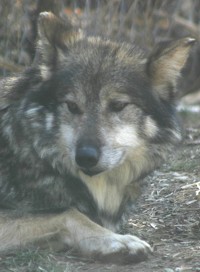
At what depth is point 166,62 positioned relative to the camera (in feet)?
18.3

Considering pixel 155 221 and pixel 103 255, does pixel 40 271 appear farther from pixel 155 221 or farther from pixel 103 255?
pixel 155 221

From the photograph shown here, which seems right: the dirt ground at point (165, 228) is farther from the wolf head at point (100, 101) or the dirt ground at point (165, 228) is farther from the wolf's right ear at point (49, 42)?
the wolf's right ear at point (49, 42)

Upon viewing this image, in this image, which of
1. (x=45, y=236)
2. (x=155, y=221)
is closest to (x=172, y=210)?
(x=155, y=221)

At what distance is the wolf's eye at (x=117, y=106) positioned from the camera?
17.7 ft

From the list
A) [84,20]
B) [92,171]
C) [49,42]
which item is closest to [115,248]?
[92,171]

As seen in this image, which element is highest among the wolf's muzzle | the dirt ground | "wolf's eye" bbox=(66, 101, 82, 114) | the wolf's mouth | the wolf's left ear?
the wolf's left ear

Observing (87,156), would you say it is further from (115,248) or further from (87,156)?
(115,248)

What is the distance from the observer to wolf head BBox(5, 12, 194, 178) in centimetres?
535

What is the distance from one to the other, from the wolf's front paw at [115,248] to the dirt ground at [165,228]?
2.0 inches

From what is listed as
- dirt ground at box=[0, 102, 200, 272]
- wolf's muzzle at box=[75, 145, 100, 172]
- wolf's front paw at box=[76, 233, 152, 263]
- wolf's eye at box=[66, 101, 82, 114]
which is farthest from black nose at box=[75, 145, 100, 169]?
dirt ground at box=[0, 102, 200, 272]

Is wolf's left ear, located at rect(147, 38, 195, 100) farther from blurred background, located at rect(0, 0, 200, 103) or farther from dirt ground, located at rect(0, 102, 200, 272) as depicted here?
blurred background, located at rect(0, 0, 200, 103)

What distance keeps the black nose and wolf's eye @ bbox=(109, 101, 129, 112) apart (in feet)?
1.28

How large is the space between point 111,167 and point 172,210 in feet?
4.82

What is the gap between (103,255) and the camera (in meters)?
5.15
